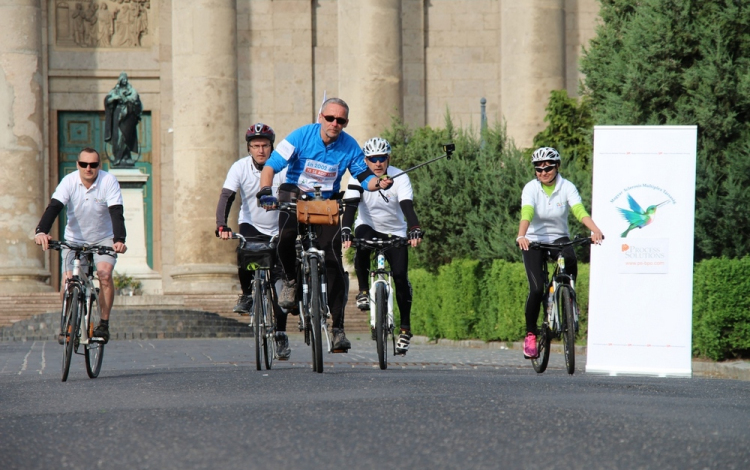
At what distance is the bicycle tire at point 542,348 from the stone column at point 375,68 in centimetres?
2392

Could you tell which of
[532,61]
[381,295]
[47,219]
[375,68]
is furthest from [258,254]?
[532,61]

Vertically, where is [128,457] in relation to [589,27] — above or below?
below

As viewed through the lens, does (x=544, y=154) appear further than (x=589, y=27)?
No

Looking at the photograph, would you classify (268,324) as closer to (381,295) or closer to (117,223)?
(381,295)

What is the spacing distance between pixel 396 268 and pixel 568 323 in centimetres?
168

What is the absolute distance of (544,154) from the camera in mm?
12469

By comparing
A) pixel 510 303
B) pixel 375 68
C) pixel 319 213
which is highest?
pixel 375 68

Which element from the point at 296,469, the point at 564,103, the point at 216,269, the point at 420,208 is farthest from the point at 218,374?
the point at 216,269

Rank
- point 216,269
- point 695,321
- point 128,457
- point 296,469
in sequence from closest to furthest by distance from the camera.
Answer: point 296,469 → point 128,457 → point 695,321 → point 216,269

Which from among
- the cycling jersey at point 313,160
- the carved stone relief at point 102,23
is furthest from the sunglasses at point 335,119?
the carved stone relief at point 102,23

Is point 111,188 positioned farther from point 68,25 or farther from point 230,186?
point 68,25

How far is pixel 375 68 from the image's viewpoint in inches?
1444

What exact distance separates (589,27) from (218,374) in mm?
30964

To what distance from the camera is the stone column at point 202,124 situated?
35562 millimetres
